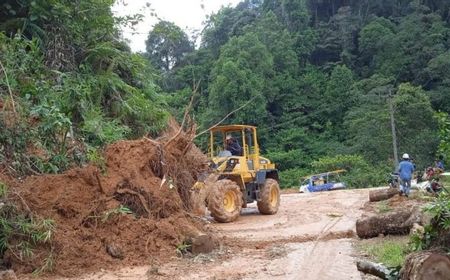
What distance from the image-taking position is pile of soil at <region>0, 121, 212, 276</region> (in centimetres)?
791

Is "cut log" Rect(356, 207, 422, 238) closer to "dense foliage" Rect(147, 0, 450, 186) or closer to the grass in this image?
the grass

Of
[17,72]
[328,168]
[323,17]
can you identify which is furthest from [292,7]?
[17,72]

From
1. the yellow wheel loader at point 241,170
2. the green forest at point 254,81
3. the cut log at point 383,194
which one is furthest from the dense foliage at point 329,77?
the yellow wheel loader at point 241,170

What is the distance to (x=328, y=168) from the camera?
3975 cm

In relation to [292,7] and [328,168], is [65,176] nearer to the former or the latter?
[328,168]

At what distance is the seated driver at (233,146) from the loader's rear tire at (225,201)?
143 centimetres

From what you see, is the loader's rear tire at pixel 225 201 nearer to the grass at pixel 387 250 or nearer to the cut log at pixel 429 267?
the grass at pixel 387 250

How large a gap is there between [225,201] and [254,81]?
1415 inches

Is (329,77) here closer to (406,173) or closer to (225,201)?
(406,173)

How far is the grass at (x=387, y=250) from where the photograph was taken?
7.10 metres

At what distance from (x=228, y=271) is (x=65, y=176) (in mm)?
3083

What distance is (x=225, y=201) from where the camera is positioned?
12922 mm

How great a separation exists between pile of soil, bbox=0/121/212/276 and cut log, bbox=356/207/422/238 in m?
2.96

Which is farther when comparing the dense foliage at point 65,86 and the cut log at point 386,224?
the cut log at point 386,224
